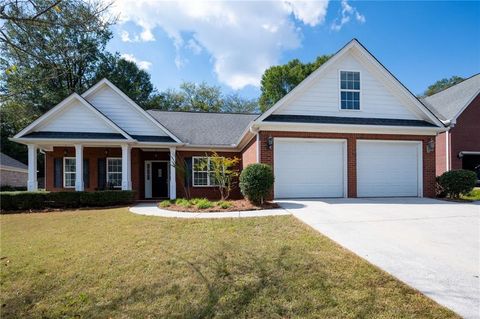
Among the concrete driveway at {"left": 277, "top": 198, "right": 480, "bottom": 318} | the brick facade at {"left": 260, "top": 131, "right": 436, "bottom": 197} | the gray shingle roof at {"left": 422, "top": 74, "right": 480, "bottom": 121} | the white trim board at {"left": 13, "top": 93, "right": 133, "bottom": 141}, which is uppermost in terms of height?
the gray shingle roof at {"left": 422, "top": 74, "right": 480, "bottom": 121}

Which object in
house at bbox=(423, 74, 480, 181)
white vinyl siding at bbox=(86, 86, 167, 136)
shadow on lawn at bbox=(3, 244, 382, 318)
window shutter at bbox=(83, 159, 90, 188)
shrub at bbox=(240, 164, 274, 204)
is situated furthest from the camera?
house at bbox=(423, 74, 480, 181)

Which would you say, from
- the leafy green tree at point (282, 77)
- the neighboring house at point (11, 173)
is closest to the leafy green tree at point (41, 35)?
the neighboring house at point (11, 173)

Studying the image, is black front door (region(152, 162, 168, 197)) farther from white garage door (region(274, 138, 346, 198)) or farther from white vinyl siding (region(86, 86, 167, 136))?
white garage door (region(274, 138, 346, 198))

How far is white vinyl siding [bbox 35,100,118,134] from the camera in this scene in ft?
43.4

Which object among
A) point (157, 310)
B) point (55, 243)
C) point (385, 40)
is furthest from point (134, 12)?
point (385, 40)

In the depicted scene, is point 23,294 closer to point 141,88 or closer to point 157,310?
point 157,310

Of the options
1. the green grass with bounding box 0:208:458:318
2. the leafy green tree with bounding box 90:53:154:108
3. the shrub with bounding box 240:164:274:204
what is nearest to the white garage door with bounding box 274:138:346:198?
the shrub with bounding box 240:164:274:204

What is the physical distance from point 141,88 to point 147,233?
3324cm

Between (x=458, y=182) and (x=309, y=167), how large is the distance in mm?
6184

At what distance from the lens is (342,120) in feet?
38.3

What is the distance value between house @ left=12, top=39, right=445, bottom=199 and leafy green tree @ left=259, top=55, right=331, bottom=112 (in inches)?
1014

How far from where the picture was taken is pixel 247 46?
1371cm

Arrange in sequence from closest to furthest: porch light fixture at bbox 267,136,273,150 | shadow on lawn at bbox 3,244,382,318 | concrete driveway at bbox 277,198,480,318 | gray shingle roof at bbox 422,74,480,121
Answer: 1. shadow on lawn at bbox 3,244,382,318
2. concrete driveway at bbox 277,198,480,318
3. porch light fixture at bbox 267,136,273,150
4. gray shingle roof at bbox 422,74,480,121

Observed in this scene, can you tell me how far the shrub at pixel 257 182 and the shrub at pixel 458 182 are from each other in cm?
797
